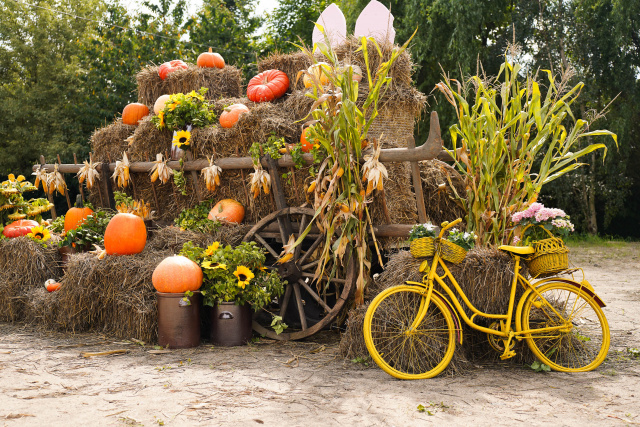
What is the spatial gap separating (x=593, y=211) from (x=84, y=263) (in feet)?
44.9

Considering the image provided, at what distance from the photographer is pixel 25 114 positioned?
18578mm

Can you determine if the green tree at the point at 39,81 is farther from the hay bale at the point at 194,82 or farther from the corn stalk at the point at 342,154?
the corn stalk at the point at 342,154

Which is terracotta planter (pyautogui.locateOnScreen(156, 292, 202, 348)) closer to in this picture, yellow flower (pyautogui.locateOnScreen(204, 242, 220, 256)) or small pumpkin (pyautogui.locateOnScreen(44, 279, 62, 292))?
yellow flower (pyautogui.locateOnScreen(204, 242, 220, 256))

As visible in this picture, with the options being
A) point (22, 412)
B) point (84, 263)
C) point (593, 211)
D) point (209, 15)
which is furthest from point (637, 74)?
point (22, 412)

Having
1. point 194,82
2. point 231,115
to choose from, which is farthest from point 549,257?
point 194,82

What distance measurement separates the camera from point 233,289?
4.79m

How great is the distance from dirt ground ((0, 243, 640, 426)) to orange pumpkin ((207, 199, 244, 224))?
47.0 inches

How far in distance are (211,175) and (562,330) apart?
124 inches

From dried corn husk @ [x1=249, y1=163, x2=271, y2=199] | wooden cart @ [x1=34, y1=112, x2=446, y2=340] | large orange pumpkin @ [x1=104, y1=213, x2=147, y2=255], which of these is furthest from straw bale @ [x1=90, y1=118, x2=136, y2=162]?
dried corn husk @ [x1=249, y1=163, x2=271, y2=199]

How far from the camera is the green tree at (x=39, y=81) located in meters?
17.6

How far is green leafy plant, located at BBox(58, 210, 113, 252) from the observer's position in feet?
19.9

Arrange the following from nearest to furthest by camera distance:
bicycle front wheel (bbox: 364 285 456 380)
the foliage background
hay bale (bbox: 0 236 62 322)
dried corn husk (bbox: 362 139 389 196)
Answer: bicycle front wheel (bbox: 364 285 456 380)
dried corn husk (bbox: 362 139 389 196)
hay bale (bbox: 0 236 62 322)
the foliage background

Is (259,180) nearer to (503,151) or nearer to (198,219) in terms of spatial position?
(198,219)

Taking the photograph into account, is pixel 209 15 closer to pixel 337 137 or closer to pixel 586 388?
pixel 337 137
